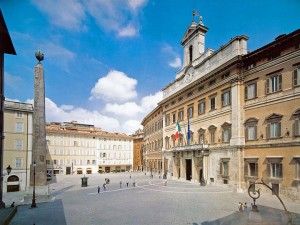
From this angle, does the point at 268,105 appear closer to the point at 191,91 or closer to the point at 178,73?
the point at 191,91

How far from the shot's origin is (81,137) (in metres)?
62.8

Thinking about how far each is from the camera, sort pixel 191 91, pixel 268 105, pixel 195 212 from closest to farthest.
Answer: pixel 195 212 → pixel 268 105 → pixel 191 91

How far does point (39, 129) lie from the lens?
22203 millimetres

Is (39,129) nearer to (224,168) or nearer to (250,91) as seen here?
(224,168)

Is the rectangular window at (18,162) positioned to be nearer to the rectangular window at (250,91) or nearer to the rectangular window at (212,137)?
the rectangular window at (212,137)

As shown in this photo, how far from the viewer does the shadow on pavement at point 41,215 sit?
1463 centimetres

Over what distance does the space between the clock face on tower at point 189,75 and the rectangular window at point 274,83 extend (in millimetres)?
13606

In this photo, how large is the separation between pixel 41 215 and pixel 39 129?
28.9 ft

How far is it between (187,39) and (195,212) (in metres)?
28.3

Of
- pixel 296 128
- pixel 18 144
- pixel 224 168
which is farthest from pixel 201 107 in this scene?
pixel 18 144

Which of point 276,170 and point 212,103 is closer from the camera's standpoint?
point 276,170

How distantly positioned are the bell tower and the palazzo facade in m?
0.14

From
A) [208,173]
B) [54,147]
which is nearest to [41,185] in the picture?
[208,173]

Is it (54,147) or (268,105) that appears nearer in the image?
(268,105)
